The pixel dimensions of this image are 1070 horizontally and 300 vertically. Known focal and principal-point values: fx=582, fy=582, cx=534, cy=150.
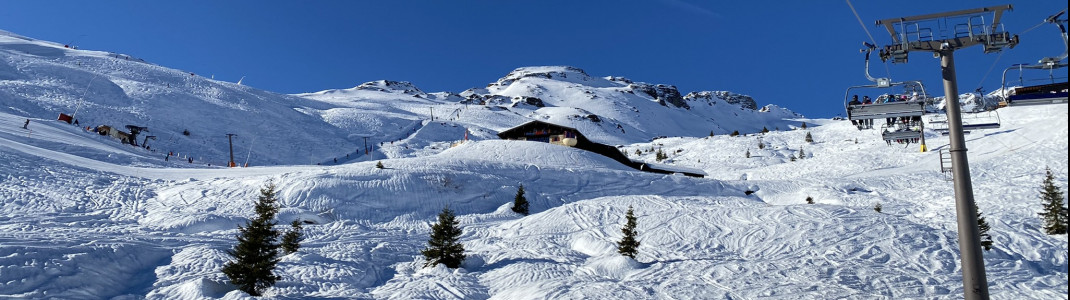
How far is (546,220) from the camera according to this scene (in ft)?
86.3

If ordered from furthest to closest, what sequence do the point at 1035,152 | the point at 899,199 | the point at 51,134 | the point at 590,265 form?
1. the point at 51,134
2. the point at 1035,152
3. the point at 899,199
4. the point at 590,265

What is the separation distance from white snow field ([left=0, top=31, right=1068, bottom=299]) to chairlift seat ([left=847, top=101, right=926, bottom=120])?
14.5ft

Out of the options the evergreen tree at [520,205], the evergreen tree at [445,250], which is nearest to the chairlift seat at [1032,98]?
the evergreen tree at [445,250]

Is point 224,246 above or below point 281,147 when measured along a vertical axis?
below

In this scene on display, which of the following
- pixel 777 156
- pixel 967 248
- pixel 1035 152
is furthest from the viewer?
pixel 777 156

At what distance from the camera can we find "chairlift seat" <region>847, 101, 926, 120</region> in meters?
11.3

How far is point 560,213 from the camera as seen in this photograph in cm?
2712

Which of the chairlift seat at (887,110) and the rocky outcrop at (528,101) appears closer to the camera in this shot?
the chairlift seat at (887,110)

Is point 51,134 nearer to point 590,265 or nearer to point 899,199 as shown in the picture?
point 590,265

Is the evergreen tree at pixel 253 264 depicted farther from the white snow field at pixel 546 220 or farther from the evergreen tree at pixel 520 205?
the evergreen tree at pixel 520 205

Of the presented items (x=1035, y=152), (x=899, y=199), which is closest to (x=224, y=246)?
(x=899, y=199)

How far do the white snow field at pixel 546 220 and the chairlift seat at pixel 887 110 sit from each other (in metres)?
4.41

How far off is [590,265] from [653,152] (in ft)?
187

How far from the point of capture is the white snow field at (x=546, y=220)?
15000 millimetres
